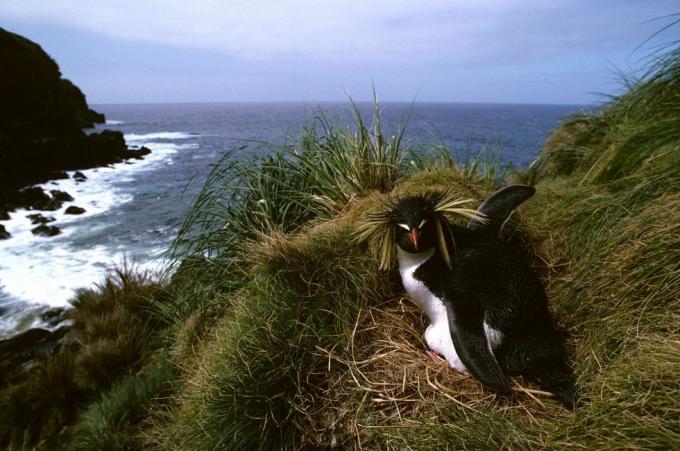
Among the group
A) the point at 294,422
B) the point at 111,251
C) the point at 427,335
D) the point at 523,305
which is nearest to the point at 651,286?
the point at 523,305

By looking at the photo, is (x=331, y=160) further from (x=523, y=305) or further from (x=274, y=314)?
(x=523, y=305)

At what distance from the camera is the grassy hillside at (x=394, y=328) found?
1.55m

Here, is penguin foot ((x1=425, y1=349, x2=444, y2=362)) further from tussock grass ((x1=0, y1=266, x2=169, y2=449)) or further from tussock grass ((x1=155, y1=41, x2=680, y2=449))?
tussock grass ((x1=0, y1=266, x2=169, y2=449))

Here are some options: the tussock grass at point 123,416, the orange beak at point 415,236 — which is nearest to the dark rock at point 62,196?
the tussock grass at point 123,416

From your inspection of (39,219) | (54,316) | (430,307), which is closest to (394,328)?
(430,307)

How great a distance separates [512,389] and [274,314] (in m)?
1.31

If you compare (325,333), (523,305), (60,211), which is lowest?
(60,211)

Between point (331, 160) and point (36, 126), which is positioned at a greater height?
point (331, 160)

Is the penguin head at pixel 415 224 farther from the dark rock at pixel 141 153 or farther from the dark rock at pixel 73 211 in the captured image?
the dark rock at pixel 141 153

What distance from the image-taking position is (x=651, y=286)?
1735 mm

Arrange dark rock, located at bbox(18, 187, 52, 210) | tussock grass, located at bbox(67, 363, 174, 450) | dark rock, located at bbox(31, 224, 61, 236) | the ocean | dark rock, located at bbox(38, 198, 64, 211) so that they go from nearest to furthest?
tussock grass, located at bbox(67, 363, 174, 450)
the ocean
dark rock, located at bbox(31, 224, 61, 236)
dark rock, located at bbox(38, 198, 64, 211)
dark rock, located at bbox(18, 187, 52, 210)

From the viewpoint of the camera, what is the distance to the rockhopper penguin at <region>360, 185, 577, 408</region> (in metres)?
1.78

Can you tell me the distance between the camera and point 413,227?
1.99 meters

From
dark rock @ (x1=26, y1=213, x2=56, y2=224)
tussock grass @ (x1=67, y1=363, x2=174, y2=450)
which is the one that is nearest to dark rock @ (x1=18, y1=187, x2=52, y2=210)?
dark rock @ (x1=26, y1=213, x2=56, y2=224)
